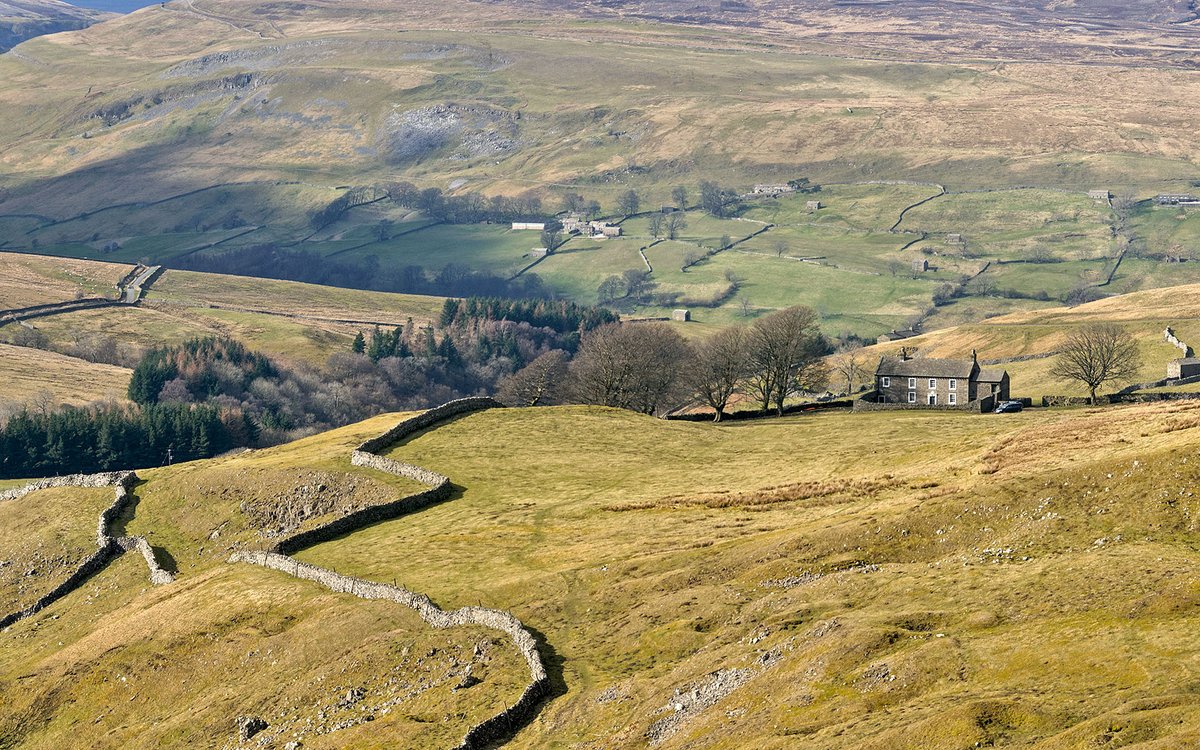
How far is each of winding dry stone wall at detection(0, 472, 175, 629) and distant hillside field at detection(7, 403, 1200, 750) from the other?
68.5 inches

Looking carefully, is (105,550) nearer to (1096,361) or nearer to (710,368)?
(710,368)

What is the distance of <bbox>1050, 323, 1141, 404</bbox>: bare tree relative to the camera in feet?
449

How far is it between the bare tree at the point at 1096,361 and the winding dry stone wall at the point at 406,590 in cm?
6451

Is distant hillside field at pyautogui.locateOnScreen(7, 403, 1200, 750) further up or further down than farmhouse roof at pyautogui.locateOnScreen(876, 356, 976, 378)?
further up

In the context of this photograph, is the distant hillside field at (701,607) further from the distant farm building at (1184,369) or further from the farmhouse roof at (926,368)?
the distant farm building at (1184,369)

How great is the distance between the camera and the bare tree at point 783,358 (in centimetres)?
14750

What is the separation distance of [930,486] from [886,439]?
1112 inches

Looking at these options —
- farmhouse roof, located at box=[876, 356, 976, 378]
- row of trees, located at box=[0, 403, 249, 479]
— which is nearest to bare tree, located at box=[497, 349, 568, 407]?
farmhouse roof, located at box=[876, 356, 976, 378]

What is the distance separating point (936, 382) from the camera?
489 feet

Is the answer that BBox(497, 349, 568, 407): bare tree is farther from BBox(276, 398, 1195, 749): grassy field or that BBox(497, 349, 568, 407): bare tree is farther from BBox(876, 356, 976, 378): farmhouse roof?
BBox(276, 398, 1195, 749): grassy field

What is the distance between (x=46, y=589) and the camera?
95000mm

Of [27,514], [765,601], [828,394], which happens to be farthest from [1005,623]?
[828,394]

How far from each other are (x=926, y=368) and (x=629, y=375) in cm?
3345

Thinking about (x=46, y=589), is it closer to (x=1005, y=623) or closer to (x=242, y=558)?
(x=242, y=558)
